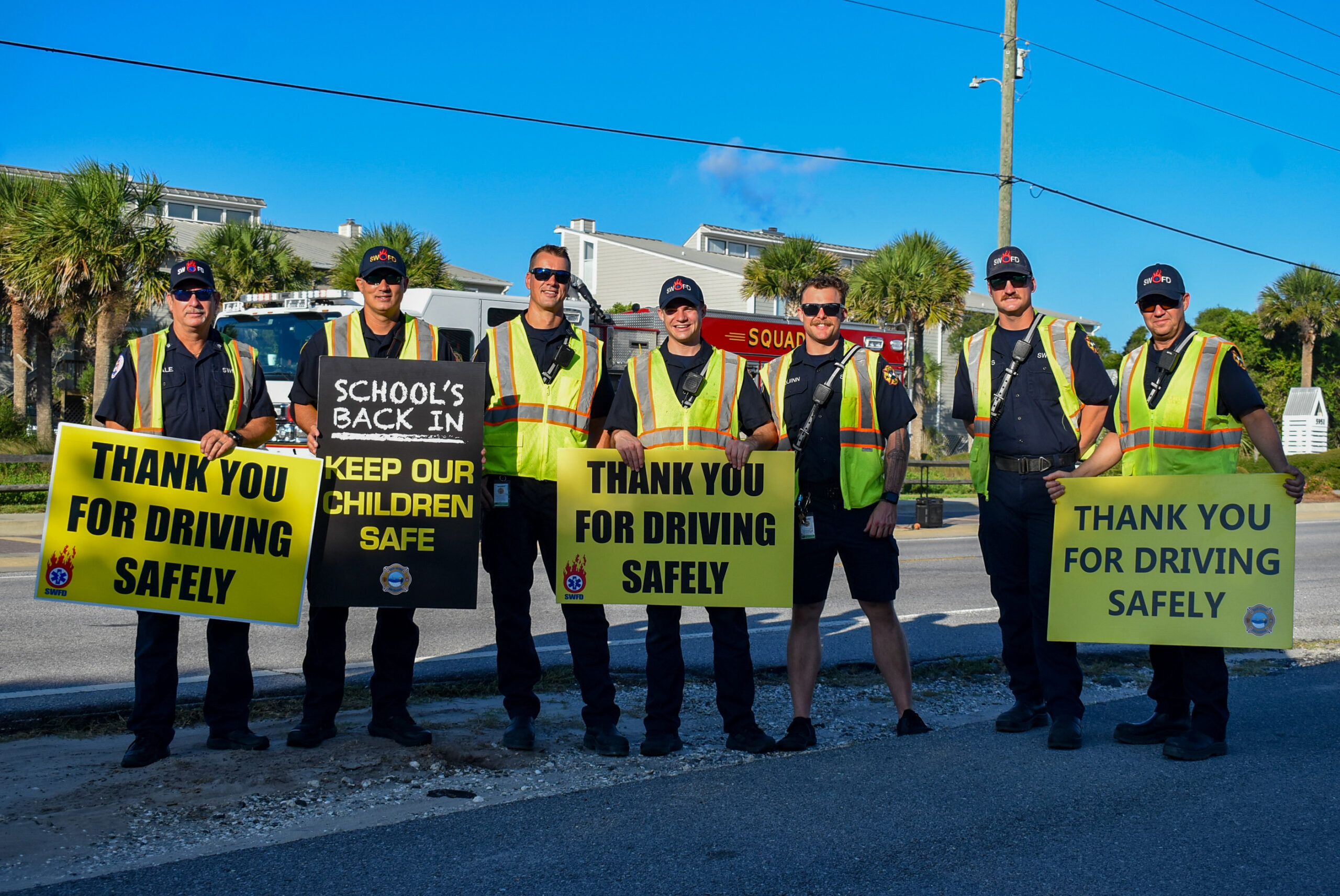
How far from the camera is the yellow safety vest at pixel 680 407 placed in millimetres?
5336

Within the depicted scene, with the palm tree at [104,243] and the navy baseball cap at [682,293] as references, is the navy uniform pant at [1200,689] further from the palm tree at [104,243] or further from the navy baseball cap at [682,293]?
the palm tree at [104,243]

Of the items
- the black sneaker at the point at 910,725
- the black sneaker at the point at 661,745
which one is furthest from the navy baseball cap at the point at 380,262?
the black sneaker at the point at 910,725

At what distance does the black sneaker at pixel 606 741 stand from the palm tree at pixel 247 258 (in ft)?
79.8

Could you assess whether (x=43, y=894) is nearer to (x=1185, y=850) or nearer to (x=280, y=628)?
(x=1185, y=850)

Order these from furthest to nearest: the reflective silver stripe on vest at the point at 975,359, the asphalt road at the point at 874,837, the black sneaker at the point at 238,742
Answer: the reflective silver stripe on vest at the point at 975,359, the black sneaker at the point at 238,742, the asphalt road at the point at 874,837

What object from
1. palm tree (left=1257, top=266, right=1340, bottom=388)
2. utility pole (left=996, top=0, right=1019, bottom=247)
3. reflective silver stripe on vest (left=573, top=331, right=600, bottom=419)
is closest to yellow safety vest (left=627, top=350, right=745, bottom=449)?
reflective silver stripe on vest (left=573, top=331, right=600, bottom=419)

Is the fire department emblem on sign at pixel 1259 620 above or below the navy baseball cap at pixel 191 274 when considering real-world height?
below

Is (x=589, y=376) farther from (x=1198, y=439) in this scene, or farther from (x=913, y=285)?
(x=913, y=285)

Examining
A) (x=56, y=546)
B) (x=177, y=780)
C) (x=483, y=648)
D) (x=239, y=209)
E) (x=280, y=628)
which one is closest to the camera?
(x=177, y=780)

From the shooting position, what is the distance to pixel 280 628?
8.74m

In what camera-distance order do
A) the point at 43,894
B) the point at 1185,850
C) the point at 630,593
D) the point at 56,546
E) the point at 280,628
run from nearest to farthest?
the point at 43,894, the point at 1185,850, the point at 56,546, the point at 630,593, the point at 280,628

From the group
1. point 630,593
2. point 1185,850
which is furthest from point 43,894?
point 1185,850

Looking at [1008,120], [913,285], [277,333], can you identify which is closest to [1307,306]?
[913,285]

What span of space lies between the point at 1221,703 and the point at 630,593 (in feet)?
8.80
